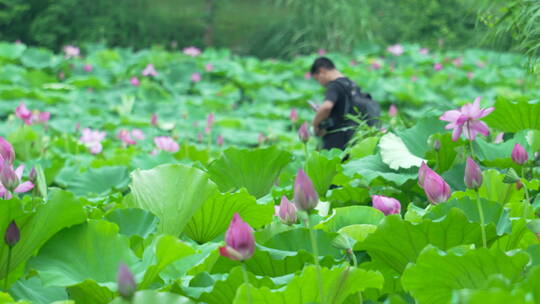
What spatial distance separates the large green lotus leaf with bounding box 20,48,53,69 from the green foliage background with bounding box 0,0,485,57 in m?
1.96

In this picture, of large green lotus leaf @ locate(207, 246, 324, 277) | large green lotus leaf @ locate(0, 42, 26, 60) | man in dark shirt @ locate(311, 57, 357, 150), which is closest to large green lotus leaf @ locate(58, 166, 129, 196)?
man in dark shirt @ locate(311, 57, 357, 150)

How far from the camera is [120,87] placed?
6.99 meters

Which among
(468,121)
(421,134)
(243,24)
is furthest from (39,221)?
(243,24)

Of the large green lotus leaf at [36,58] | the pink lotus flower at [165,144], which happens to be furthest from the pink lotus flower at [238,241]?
the large green lotus leaf at [36,58]

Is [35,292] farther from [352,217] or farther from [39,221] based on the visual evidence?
[352,217]

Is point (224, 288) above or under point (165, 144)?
above

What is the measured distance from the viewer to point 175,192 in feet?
3.93

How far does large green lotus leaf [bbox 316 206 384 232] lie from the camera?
121 cm

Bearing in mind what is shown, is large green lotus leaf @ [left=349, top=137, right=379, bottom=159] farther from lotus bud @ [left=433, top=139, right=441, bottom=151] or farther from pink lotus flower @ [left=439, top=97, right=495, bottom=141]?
pink lotus flower @ [left=439, top=97, right=495, bottom=141]

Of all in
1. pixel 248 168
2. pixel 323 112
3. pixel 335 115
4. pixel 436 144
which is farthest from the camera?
pixel 335 115

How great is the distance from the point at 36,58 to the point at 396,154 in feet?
21.1

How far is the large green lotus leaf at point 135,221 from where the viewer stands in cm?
118

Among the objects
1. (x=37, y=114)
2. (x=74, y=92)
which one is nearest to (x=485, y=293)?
(x=37, y=114)

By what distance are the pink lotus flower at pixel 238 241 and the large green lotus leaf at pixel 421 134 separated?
990 mm
